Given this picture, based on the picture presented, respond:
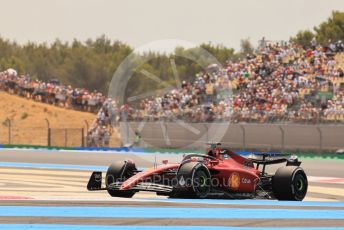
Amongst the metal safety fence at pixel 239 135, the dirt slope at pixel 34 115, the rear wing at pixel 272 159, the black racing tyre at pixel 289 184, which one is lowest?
the black racing tyre at pixel 289 184

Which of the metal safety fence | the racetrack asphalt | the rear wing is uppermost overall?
the metal safety fence

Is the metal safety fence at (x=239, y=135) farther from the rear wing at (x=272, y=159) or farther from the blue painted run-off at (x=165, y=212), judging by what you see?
the blue painted run-off at (x=165, y=212)

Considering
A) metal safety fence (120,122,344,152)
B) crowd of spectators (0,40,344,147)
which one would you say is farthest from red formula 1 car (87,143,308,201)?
crowd of spectators (0,40,344,147)

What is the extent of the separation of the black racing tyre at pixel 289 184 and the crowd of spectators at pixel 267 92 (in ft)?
64.6

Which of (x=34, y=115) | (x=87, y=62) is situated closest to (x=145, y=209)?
(x=34, y=115)

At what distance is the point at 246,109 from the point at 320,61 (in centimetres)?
687

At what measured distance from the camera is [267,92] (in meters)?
43.4

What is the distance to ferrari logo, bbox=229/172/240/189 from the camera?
1584 centimetres

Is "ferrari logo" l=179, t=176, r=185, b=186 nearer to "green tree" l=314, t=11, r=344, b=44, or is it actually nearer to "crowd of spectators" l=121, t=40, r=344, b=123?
"crowd of spectators" l=121, t=40, r=344, b=123

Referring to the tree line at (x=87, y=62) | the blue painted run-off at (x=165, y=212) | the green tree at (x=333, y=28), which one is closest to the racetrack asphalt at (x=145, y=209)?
the blue painted run-off at (x=165, y=212)

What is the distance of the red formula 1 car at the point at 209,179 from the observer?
50.0 ft

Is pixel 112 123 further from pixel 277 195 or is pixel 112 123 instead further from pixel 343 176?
pixel 277 195

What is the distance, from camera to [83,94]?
6681 cm

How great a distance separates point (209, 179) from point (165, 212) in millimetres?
2568
